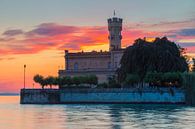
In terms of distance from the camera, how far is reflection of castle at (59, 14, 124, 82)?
440 feet

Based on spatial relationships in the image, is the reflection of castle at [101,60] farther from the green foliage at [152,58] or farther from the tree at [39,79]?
the green foliage at [152,58]

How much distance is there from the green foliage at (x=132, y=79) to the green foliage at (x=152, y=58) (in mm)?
1023

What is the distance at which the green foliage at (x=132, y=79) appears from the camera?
107938mm

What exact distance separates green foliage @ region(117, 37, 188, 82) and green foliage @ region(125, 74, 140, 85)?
1.02m

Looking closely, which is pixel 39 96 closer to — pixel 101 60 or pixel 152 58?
pixel 152 58

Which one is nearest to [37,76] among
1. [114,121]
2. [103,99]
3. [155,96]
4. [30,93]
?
[30,93]

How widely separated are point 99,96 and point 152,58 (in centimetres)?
1070

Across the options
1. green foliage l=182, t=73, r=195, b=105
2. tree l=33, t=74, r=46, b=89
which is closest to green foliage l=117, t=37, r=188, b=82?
green foliage l=182, t=73, r=195, b=105

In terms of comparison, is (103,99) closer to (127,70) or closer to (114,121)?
(127,70)

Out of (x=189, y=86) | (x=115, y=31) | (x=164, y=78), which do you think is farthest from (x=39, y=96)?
(x=115, y=31)

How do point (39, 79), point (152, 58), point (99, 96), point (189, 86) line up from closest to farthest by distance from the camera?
point (189, 86) → point (152, 58) → point (99, 96) → point (39, 79)

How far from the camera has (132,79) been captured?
108 m

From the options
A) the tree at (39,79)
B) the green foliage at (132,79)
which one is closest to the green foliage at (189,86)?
the green foliage at (132,79)

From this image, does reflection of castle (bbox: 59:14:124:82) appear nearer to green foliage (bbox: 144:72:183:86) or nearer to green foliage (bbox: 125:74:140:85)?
green foliage (bbox: 125:74:140:85)
